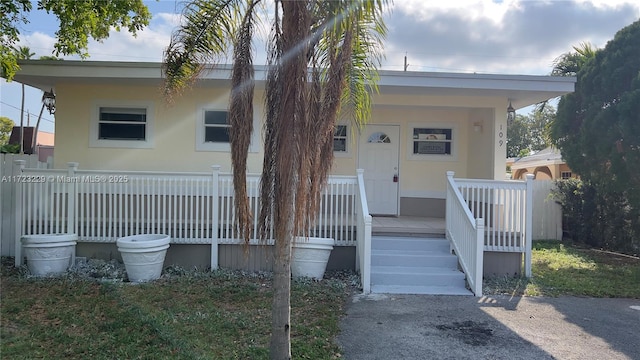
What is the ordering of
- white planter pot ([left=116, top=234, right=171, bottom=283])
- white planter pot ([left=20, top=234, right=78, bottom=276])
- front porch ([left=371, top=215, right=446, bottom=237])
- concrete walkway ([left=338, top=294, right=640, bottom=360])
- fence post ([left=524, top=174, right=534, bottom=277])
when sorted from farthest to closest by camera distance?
front porch ([left=371, top=215, right=446, bottom=237]) → fence post ([left=524, top=174, right=534, bottom=277]) → white planter pot ([left=20, top=234, right=78, bottom=276]) → white planter pot ([left=116, top=234, right=171, bottom=283]) → concrete walkway ([left=338, top=294, right=640, bottom=360])

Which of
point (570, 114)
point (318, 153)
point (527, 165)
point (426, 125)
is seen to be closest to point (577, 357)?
point (318, 153)

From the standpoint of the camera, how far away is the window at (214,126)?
8.46 m

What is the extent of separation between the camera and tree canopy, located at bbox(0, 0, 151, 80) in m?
6.59

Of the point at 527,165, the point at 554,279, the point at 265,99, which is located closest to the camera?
the point at 265,99

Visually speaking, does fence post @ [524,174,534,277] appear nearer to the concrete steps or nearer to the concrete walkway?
the concrete walkway

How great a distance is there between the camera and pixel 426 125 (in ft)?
31.5

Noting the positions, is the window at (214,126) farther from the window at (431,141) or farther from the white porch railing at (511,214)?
the white porch railing at (511,214)

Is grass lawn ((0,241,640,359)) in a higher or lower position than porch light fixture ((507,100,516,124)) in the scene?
lower

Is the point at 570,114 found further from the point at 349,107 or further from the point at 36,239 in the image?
the point at 36,239

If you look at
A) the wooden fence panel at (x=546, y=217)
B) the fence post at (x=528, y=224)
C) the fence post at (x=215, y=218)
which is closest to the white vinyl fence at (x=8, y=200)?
the fence post at (x=215, y=218)

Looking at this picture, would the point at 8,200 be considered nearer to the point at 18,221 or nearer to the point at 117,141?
the point at 18,221

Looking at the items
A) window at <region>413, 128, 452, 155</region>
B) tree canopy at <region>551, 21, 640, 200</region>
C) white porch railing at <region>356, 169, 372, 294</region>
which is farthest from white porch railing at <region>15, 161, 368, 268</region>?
tree canopy at <region>551, 21, 640, 200</region>

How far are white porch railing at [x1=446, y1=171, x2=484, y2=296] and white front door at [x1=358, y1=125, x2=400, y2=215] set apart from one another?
232cm

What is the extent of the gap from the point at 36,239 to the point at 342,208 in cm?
468
